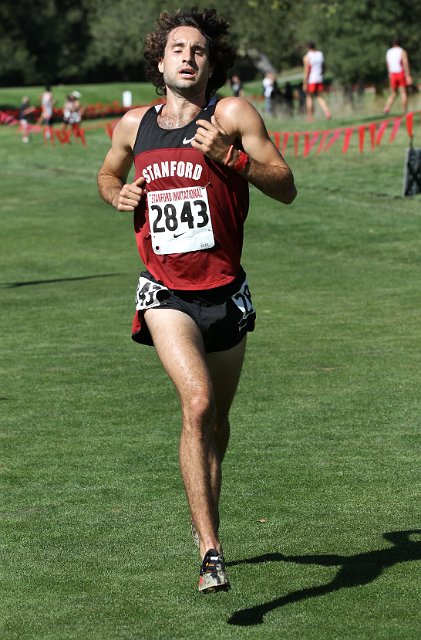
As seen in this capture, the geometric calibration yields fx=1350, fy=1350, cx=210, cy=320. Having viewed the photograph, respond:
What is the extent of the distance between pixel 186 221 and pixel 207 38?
90cm

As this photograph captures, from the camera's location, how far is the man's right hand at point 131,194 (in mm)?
5875

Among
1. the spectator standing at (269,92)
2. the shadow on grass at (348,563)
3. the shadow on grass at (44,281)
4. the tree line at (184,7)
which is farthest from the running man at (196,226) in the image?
the tree line at (184,7)

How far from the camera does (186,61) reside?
5.99 metres

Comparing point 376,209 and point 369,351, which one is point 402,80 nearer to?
point 376,209

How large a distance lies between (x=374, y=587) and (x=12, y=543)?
71.5 inches

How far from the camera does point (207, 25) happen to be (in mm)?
6199

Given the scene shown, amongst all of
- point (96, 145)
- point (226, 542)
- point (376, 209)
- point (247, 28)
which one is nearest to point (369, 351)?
point (226, 542)

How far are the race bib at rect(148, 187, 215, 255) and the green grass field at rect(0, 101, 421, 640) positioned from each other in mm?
1429

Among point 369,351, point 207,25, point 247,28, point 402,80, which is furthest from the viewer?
point 247,28

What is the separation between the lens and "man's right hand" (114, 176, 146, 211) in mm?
5875

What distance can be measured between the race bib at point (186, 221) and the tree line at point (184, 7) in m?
44.6

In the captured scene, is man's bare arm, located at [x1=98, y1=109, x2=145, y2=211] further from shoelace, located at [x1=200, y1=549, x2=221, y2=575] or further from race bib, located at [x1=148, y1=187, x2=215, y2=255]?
shoelace, located at [x1=200, y1=549, x2=221, y2=575]

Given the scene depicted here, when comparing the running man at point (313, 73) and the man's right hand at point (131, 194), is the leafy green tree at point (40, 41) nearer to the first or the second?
the running man at point (313, 73)

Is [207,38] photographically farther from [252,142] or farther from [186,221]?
[186,221]
